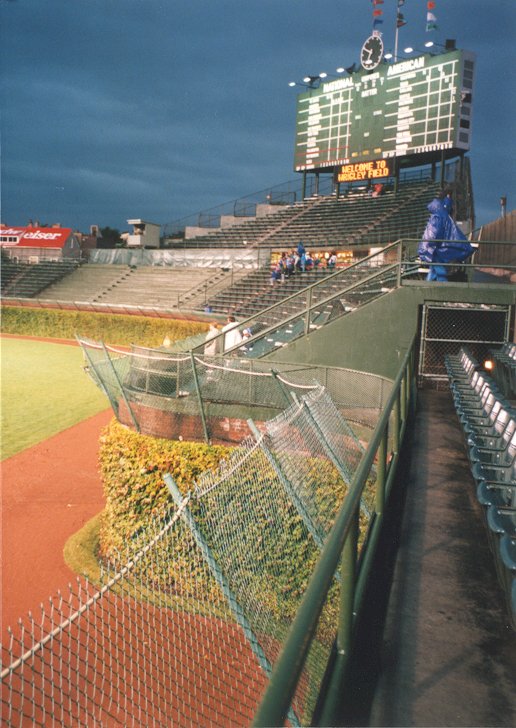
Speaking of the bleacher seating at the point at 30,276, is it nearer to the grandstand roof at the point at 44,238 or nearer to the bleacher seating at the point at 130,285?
the bleacher seating at the point at 130,285

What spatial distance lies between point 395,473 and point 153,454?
3433 mm

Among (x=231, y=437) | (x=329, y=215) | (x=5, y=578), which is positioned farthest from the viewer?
(x=329, y=215)

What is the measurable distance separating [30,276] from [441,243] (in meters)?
35.0

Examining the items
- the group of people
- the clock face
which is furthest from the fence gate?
the clock face

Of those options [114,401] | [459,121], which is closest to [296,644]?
[114,401]

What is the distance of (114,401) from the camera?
983 centimetres

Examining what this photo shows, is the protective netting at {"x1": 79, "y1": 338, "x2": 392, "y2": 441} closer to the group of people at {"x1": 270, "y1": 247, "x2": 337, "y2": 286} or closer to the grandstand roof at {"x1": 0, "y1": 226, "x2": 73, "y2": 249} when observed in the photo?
the group of people at {"x1": 270, "y1": 247, "x2": 337, "y2": 286}

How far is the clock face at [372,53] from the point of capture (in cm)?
2986

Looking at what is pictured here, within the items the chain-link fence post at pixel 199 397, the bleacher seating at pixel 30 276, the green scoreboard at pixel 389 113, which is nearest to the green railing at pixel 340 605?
the chain-link fence post at pixel 199 397

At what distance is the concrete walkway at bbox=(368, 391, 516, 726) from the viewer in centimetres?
236

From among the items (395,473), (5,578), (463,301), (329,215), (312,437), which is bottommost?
(5,578)

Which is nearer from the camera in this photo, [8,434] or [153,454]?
[153,454]

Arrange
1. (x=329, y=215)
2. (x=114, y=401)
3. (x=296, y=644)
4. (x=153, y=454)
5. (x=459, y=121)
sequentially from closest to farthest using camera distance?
(x=296, y=644), (x=153, y=454), (x=114, y=401), (x=459, y=121), (x=329, y=215)

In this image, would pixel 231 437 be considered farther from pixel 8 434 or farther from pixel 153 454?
pixel 8 434
